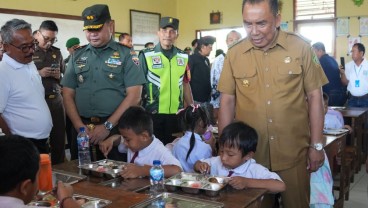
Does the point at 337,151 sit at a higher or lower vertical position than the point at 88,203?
lower

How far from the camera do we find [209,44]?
18.4 ft

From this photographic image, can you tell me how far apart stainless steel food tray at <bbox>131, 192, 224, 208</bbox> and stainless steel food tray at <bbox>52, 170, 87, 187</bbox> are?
478 mm

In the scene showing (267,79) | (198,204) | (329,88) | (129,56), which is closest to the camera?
(198,204)

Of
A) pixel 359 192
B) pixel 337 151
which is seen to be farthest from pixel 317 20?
pixel 337 151

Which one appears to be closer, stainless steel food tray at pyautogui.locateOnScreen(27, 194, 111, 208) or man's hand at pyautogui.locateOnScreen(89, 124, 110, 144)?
stainless steel food tray at pyautogui.locateOnScreen(27, 194, 111, 208)

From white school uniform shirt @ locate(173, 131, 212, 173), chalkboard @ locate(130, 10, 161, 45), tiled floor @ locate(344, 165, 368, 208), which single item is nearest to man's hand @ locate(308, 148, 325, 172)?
white school uniform shirt @ locate(173, 131, 212, 173)

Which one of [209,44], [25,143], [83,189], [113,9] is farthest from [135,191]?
[113,9]

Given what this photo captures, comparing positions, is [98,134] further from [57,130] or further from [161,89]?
[57,130]

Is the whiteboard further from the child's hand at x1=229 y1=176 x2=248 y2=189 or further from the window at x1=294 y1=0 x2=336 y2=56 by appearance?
the child's hand at x1=229 y1=176 x2=248 y2=189

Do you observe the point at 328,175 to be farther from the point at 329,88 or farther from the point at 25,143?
the point at 329,88

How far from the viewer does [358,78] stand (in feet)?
18.8

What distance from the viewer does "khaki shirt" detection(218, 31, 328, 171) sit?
1.98 metres

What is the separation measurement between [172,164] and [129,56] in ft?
2.92

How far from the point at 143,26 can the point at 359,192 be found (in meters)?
5.69
